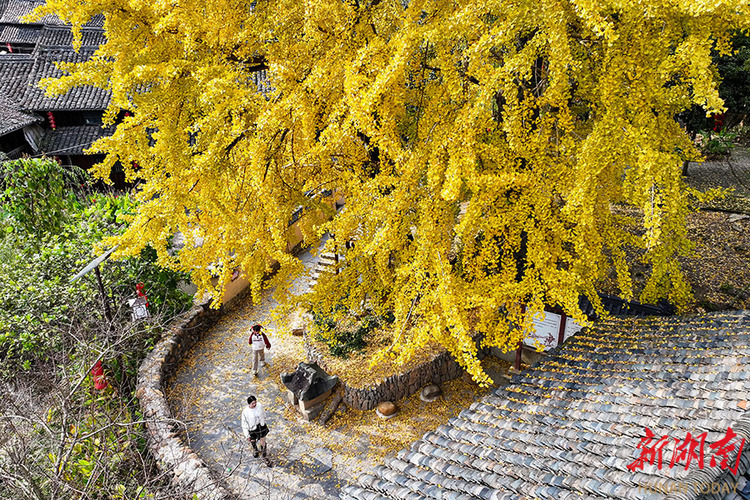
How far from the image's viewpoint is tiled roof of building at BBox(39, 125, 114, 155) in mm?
20214

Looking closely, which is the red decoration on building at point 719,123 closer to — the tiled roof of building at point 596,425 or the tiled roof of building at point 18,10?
the tiled roof of building at point 596,425

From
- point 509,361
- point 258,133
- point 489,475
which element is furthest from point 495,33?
point 509,361

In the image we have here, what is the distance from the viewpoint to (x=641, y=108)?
6.91 meters

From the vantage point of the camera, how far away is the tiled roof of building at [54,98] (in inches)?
784

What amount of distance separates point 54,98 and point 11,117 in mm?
2145

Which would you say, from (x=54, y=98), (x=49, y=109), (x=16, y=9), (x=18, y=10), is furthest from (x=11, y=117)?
(x=16, y=9)

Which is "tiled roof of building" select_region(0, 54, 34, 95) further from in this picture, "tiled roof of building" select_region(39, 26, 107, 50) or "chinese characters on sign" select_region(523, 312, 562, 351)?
"chinese characters on sign" select_region(523, 312, 562, 351)

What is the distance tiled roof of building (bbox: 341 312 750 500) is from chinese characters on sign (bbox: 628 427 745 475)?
0.15ft

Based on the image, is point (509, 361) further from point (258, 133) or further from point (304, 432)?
point (258, 133)

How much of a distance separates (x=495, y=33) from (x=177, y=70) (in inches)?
220

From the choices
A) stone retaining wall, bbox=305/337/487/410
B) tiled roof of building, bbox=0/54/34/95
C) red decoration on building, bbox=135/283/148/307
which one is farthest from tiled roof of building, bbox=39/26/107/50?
stone retaining wall, bbox=305/337/487/410

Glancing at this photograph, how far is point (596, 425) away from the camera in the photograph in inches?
211

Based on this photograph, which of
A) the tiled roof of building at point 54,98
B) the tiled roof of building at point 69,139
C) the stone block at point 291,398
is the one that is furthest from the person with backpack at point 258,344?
the tiled roof of building at point 54,98

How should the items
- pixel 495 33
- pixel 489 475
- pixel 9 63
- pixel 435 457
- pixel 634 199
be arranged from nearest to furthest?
pixel 489 475, pixel 435 457, pixel 495 33, pixel 634 199, pixel 9 63
